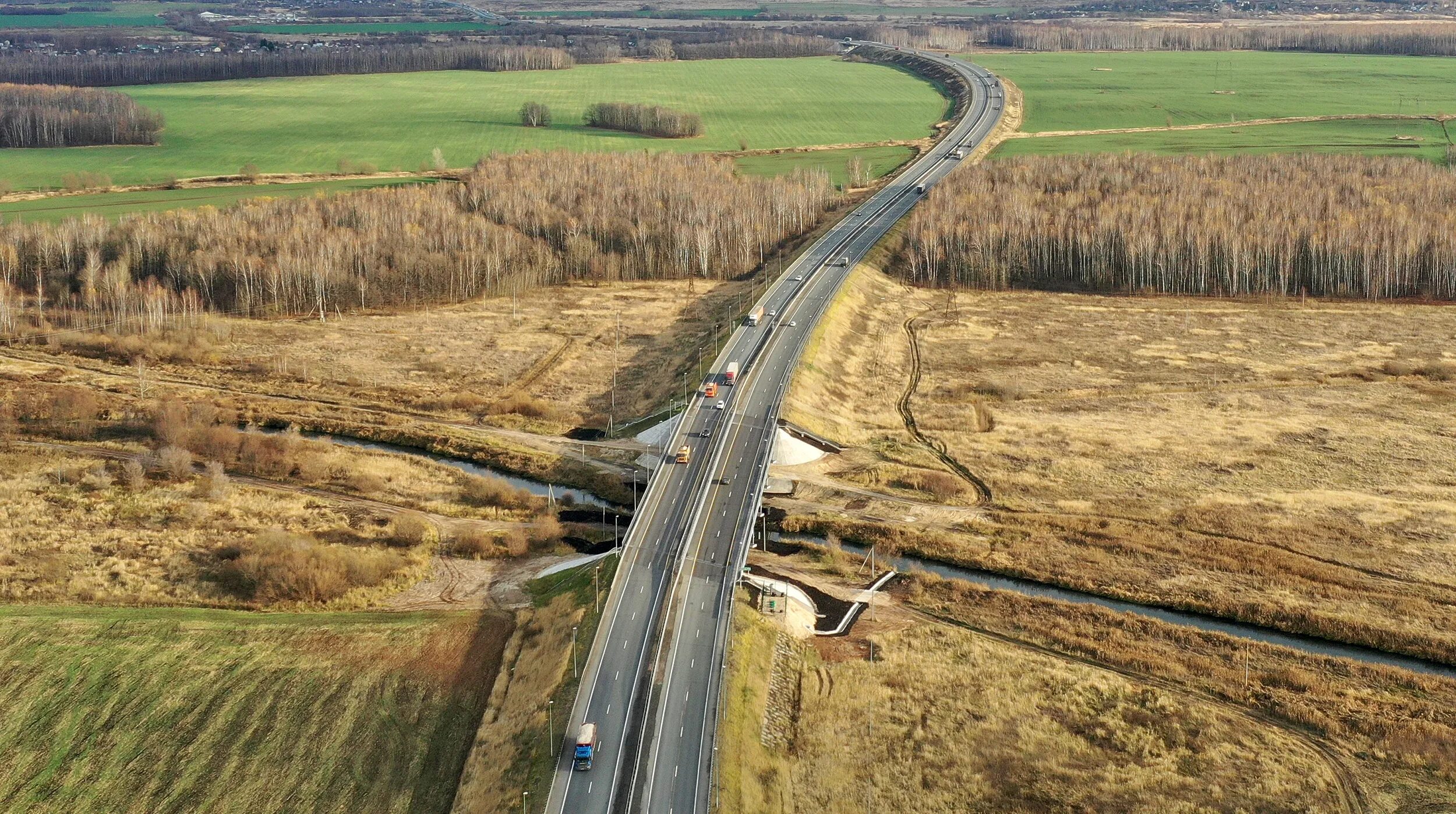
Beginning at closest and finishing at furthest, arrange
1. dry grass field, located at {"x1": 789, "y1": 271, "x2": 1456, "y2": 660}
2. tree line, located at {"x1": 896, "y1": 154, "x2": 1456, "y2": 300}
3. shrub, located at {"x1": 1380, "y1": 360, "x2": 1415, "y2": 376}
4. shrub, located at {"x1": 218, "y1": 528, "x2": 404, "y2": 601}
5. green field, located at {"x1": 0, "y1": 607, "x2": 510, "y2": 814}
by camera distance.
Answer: green field, located at {"x1": 0, "y1": 607, "x2": 510, "y2": 814}
shrub, located at {"x1": 218, "y1": 528, "x2": 404, "y2": 601}
dry grass field, located at {"x1": 789, "y1": 271, "x2": 1456, "y2": 660}
shrub, located at {"x1": 1380, "y1": 360, "x2": 1415, "y2": 376}
tree line, located at {"x1": 896, "y1": 154, "x2": 1456, "y2": 300}

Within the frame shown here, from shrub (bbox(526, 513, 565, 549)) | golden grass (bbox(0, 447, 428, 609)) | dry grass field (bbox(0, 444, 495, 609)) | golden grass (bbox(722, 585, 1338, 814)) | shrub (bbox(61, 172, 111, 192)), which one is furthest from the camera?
shrub (bbox(61, 172, 111, 192))

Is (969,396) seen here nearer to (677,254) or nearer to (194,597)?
(677,254)

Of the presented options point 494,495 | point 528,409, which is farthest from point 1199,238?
point 494,495

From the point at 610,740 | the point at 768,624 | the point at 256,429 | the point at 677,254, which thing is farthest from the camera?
the point at 677,254

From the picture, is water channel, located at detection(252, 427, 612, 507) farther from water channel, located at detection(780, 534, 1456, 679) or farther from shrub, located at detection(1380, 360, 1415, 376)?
shrub, located at detection(1380, 360, 1415, 376)

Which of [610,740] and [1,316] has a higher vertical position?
[1,316]

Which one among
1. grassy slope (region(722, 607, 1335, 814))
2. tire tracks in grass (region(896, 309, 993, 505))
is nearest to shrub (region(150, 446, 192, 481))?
grassy slope (region(722, 607, 1335, 814))

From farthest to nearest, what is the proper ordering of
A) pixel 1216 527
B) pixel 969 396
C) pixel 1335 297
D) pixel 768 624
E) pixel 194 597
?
pixel 1335 297 < pixel 969 396 < pixel 1216 527 < pixel 194 597 < pixel 768 624

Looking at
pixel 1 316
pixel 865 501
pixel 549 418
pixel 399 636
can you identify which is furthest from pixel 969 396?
pixel 1 316
